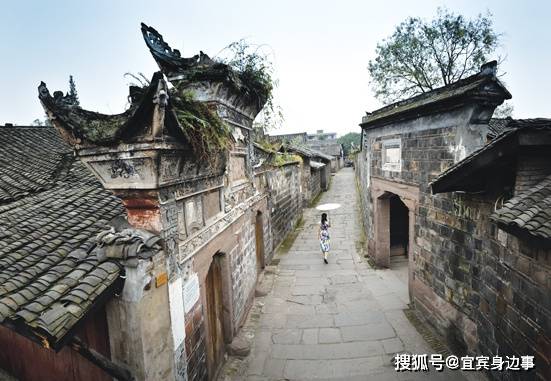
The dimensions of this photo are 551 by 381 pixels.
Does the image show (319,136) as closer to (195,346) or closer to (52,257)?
(195,346)

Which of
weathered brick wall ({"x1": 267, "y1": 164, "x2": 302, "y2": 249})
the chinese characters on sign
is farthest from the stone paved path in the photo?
weathered brick wall ({"x1": 267, "y1": 164, "x2": 302, "y2": 249})

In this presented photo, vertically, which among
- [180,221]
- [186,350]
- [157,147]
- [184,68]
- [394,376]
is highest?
[184,68]

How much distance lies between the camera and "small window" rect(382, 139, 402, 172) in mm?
7415

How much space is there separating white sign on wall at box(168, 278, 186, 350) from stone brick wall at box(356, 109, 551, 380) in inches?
155

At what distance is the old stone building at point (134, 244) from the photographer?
2.90m

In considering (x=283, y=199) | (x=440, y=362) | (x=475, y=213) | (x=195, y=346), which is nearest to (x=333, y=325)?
(x=440, y=362)

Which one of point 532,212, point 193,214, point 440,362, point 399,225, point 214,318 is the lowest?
point 440,362

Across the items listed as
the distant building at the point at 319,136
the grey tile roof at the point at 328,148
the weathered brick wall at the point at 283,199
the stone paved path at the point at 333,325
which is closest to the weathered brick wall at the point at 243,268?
the stone paved path at the point at 333,325

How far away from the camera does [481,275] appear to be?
15.4 feet

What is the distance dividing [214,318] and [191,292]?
4.78ft

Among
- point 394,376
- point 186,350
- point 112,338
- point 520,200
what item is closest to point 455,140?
point 520,200

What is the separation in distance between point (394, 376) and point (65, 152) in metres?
9.97

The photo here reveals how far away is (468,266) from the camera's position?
5.12 m

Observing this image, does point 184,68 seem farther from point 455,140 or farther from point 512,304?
point 512,304
